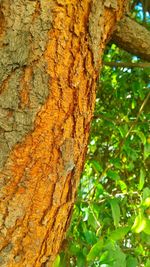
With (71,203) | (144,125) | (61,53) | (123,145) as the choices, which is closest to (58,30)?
(61,53)

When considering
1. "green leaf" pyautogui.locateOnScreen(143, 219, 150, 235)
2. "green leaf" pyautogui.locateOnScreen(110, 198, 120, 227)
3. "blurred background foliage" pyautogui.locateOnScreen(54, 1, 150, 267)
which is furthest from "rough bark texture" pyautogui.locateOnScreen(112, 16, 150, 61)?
"green leaf" pyautogui.locateOnScreen(143, 219, 150, 235)

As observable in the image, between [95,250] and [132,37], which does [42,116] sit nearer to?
[95,250]

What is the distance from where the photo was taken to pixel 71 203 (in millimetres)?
904

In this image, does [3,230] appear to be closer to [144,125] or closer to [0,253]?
[0,253]

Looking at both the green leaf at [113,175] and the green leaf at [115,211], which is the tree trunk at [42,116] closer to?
the green leaf at [115,211]

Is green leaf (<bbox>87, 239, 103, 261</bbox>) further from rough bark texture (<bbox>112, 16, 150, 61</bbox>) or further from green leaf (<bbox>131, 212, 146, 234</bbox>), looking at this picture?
rough bark texture (<bbox>112, 16, 150, 61</bbox>)

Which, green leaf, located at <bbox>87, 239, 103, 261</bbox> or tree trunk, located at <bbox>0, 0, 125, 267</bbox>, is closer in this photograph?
tree trunk, located at <bbox>0, 0, 125, 267</bbox>

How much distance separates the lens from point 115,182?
5.19 feet

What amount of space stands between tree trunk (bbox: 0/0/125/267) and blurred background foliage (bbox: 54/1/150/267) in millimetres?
142

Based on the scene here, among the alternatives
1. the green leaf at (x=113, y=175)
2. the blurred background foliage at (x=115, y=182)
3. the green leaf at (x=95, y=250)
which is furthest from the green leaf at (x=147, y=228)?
the green leaf at (x=113, y=175)

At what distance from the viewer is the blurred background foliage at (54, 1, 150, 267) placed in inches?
40.8

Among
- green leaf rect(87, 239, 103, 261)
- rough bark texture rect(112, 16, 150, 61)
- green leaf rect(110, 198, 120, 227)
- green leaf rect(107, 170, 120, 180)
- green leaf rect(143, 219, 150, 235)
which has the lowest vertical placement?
green leaf rect(87, 239, 103, 261)

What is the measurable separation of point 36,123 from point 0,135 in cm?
6

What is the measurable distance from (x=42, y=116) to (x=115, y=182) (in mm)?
784
